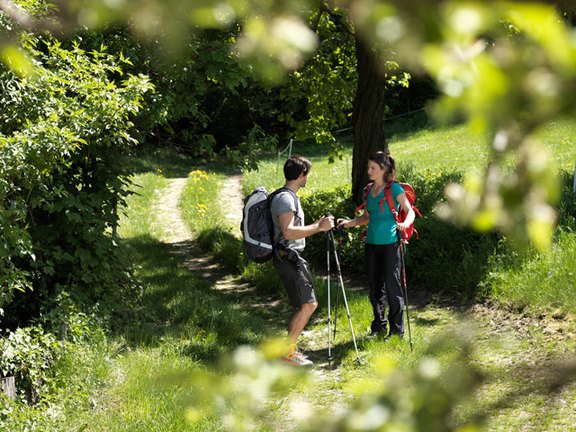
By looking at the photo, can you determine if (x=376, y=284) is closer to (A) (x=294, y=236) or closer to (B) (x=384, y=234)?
(B) (x=384, y=234)

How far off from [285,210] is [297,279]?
722 millimetres

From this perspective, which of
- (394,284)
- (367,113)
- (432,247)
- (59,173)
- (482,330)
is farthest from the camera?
(367,113)

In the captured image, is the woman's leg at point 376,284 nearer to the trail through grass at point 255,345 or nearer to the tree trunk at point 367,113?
the trail through grass at point 255,345

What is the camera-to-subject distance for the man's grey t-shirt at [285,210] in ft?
22.1

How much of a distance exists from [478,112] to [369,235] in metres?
6.88

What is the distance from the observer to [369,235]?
7.72m

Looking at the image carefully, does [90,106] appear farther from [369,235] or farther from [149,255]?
[149,255]

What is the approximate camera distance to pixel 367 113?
12477 mm

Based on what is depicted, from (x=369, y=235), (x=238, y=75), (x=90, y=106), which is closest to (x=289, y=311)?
(x=369, y=235)

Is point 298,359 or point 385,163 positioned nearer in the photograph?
point 298,359

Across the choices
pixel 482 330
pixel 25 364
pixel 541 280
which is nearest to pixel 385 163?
pixel 541 280

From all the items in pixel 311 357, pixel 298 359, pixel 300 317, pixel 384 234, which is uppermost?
pixel 384 234

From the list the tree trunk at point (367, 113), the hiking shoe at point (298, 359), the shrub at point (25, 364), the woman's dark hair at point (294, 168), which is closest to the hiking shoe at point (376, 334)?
the hiking shoe at point (298, 359)

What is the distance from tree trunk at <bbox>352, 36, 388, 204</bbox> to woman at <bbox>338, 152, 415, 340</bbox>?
16.0 feet
